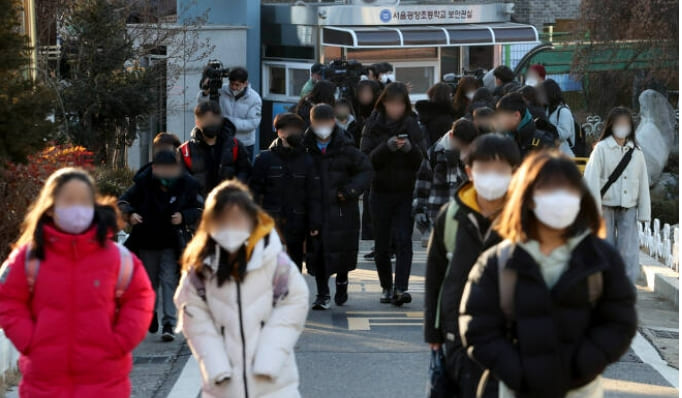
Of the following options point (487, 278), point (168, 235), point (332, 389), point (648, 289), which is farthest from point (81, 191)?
point (648, 289)

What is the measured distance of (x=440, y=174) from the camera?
9531 millimetres

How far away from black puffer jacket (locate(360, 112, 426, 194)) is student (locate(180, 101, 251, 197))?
3.61ft

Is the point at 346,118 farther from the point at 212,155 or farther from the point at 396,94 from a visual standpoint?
the point at 212,155

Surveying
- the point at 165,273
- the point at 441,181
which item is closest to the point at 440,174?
the point at 441,181

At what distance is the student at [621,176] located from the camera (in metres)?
10.3

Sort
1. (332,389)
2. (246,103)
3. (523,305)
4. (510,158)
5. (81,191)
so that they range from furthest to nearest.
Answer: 1. (246,103)
2. (332,389)
3. (510,158)
4. (81,191)
5. (523,305)

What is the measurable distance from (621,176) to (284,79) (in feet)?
65.9

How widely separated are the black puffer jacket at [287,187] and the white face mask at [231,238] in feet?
15.2

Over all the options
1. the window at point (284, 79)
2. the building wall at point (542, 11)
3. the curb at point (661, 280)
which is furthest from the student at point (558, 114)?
the building wall at point (542, 11)

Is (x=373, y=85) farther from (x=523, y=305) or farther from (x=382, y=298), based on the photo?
(x=523, y=305)

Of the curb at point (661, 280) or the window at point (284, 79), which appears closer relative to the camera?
the curb at point (661, 280)

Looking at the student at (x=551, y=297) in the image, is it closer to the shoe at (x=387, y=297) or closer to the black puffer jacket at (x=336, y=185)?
the black puffer jacket at (x=336, y=185)

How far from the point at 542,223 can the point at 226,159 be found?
613cm

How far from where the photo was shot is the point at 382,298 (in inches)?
423
